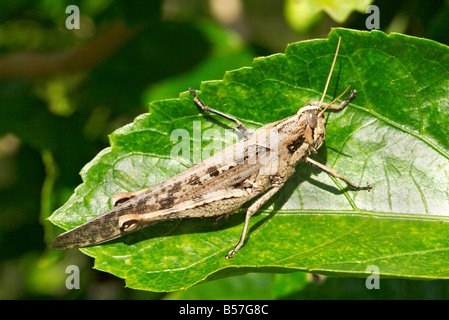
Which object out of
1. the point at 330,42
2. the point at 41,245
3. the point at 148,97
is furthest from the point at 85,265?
the point at 330,42

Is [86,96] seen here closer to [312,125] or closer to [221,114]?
[221,114]

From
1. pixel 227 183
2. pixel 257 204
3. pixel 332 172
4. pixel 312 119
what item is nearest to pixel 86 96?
pixel 227 183

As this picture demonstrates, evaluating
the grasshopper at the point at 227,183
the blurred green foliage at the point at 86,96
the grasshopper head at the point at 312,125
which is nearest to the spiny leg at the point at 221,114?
the grasshopper at the point at 227,183

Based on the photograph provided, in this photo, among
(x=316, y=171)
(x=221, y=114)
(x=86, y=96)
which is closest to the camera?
(x=221, y=114)

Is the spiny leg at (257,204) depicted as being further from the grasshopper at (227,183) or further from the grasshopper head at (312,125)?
the grasshopper head at (312,125)

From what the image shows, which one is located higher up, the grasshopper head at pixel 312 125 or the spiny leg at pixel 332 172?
the grasshopper head at pixel 312 125

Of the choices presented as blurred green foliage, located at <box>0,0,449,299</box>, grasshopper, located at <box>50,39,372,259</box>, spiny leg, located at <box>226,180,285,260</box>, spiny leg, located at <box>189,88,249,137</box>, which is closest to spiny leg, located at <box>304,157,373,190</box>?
grasshopper, located at <box>50,39,372,259</box>
